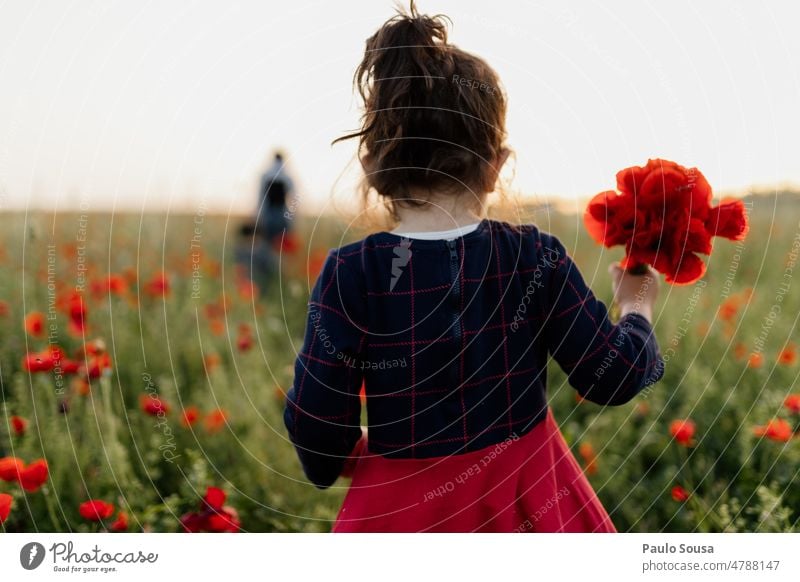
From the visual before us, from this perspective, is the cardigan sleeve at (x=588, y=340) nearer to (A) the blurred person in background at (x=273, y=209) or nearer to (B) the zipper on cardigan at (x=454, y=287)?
(B) the zipper on cardigan at (x=454, y=287)

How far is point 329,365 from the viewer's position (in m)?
1.42

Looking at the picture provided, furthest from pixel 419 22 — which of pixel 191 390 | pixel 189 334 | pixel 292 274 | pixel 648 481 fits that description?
pixel 292 274

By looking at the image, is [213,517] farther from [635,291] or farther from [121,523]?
[635,291]

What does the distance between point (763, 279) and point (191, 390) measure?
10.5 ft

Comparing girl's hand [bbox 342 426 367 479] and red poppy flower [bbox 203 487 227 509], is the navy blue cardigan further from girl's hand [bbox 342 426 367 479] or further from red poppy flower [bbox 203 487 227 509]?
red poppy flower [bbox 203 487 227 509]

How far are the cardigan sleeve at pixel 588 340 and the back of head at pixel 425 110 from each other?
0.24 m

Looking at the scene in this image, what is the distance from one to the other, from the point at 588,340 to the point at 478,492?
1.26 ft

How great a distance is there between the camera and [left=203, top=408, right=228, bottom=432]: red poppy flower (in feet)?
8.28
